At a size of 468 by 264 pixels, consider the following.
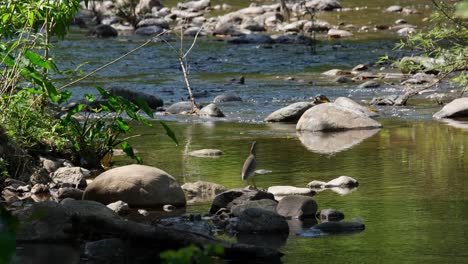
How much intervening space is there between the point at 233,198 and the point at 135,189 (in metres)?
0.74

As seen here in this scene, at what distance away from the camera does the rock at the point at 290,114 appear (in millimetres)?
13015

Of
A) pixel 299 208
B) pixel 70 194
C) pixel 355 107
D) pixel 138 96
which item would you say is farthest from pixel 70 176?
pixel 138 96

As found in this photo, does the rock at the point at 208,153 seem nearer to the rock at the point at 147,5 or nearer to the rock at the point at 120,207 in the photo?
the rock at the point at 120,207

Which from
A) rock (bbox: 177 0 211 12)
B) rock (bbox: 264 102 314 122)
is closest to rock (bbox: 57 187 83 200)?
rock (bbox: 264 102 314 122)

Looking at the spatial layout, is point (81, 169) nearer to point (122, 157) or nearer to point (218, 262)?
point (122, 157)

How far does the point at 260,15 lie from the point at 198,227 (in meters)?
24.6

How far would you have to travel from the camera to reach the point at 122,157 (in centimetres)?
1012

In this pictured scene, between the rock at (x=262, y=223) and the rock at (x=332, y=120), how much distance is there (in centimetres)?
549

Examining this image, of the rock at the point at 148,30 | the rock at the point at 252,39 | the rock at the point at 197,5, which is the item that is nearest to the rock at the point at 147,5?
the rock at the point at 197,5

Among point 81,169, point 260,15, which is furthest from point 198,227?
point 260,15

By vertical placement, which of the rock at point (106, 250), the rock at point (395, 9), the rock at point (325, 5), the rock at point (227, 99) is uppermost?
the rock at point (325, 5)

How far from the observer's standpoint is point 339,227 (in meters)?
6.44

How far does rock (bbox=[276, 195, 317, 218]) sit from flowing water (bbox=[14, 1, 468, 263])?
0.89 ft

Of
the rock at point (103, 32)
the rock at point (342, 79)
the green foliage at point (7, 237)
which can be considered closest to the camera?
the green foliage at point (7, 237)
